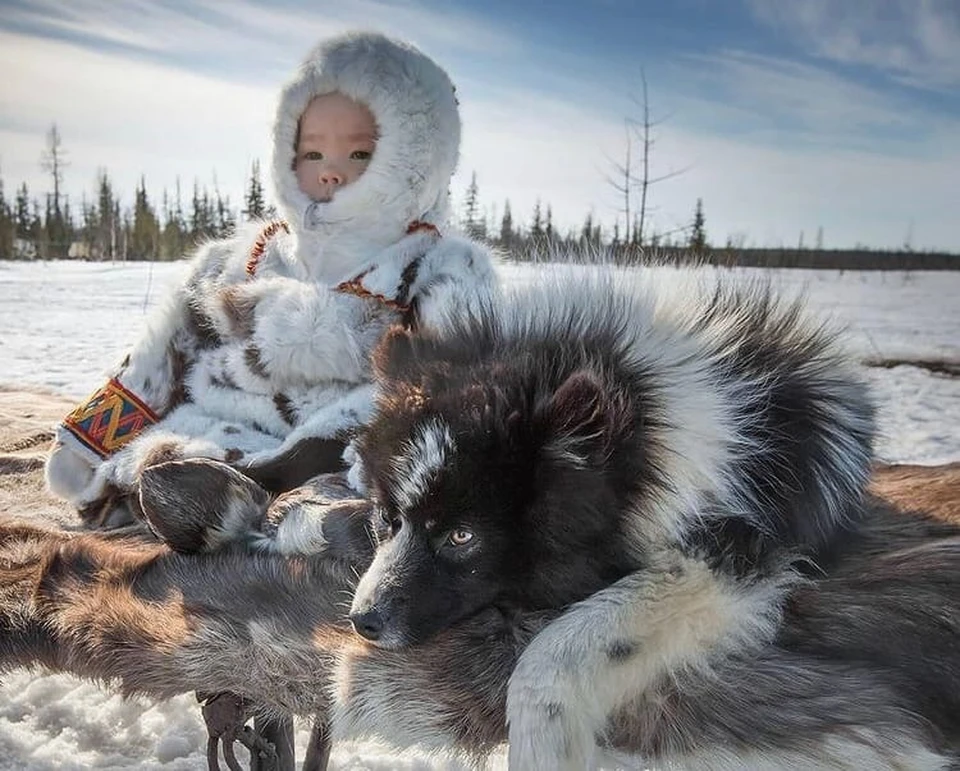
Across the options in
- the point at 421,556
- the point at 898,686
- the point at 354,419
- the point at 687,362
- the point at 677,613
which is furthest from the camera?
the point at 354,419

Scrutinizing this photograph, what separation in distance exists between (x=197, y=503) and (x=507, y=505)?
79 cm

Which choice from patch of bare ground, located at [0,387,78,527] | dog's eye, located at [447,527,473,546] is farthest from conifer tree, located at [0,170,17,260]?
dog's eye, located at [447,527,473,546]

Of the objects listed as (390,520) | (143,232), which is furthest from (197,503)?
(143,232)

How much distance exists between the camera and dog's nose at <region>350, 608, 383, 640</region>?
4.35ft

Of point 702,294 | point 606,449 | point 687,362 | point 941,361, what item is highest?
point 702,294

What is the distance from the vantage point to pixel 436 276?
7.63 feet

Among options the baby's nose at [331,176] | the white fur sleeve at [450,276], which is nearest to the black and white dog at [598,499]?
the white fur sleeve at [450,276]

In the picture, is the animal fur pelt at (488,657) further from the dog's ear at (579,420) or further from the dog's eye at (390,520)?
the dog's ear at (579,420)

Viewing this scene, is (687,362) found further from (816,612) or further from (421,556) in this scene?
(421,556)

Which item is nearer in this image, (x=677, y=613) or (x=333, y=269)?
(x=677, y=613)

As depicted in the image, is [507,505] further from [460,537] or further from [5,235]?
[5,235]

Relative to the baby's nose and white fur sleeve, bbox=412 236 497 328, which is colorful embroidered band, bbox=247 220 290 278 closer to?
the baby's nose

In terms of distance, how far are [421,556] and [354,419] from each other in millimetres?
769

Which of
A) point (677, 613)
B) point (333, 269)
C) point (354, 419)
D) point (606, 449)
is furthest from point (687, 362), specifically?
point (333, 269)
